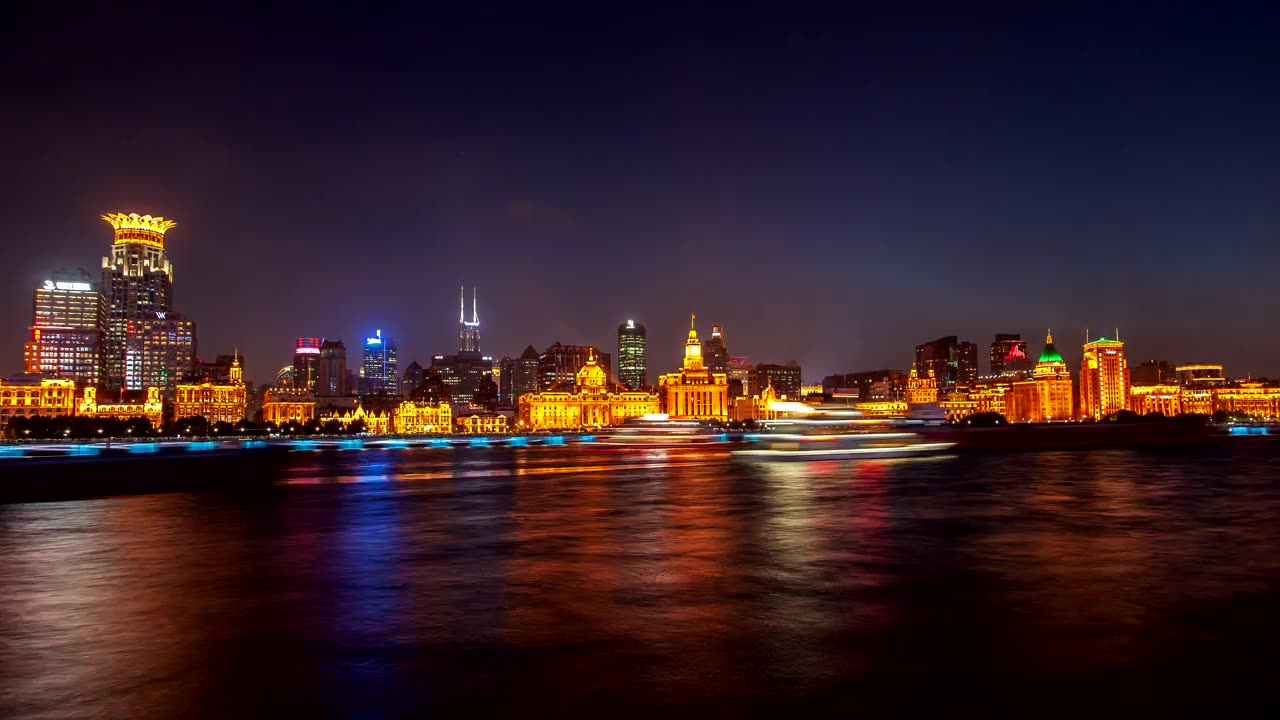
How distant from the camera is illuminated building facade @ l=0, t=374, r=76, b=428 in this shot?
157875 mm

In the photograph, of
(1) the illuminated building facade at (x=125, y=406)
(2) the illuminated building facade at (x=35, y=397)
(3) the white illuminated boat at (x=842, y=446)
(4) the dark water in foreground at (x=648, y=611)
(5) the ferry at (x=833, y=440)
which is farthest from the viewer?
(1) the illuminated building facade at (x=125, y=406)

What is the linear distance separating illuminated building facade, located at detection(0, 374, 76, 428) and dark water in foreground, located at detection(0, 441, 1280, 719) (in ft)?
541

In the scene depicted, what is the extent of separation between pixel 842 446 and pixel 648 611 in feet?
149

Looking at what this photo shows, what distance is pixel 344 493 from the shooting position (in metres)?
34.2

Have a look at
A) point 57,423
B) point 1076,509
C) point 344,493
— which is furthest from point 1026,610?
point 57,423

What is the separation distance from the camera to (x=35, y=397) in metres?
161

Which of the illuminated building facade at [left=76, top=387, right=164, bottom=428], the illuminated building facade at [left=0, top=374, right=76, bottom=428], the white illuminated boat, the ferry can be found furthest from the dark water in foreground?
the illuminated building facade at [left=76, top=387, right=164, bottom=428]

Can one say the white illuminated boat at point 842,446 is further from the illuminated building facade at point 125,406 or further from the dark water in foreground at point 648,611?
the illuminated building facade at point 125,406

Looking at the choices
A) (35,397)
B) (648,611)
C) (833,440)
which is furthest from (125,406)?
(648,611)

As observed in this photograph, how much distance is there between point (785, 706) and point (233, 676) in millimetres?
5547

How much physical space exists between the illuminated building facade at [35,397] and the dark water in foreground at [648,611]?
541 ft

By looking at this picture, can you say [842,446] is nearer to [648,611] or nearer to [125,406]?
[648,611]

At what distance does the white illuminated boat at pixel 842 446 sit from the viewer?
179ft

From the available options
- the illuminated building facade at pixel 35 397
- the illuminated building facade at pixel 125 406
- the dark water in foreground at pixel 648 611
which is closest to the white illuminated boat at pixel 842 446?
the dark water in foreground at pixel 648 611
